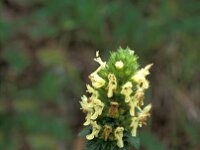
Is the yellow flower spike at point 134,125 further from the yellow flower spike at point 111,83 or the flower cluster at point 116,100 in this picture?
the yellow flower spike at point 111,83

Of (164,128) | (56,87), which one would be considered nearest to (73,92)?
(56,87)

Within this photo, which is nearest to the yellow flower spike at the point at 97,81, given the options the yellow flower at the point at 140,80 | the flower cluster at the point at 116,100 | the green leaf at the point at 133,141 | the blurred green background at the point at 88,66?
the flower cluster at the point at 116,100

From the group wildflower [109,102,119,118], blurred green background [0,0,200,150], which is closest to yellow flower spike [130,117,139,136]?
wildflower [109,102,119,118]

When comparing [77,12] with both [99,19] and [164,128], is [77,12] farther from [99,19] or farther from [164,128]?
[164,128]

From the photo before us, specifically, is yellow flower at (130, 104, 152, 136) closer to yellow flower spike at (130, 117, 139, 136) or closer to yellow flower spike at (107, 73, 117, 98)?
yellow flower spike at (130, 117, 139, 136)

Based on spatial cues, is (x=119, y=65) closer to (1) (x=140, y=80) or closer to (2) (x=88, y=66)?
(1) (x=140, y=80)

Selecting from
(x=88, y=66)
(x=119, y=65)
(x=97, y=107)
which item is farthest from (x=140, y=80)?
(x=88, y=66)
